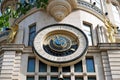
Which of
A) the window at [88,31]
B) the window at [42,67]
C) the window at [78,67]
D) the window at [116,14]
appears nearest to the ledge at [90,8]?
the window at [88,31]

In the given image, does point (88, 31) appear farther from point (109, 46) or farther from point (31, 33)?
point (31, 33)

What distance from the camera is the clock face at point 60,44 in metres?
21.4

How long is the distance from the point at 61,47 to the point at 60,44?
28 cm

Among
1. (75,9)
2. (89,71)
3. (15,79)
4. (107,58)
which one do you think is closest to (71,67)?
(89,71)

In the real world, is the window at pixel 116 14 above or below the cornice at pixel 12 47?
above

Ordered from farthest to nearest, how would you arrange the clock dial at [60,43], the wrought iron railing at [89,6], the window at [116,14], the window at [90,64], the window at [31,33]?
the window at [116,14] → the wrought iron railing at [89,6] → the window at [31,33] → the clock dial at [60,43] → the window at [90,64]

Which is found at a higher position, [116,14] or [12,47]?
[116,14]

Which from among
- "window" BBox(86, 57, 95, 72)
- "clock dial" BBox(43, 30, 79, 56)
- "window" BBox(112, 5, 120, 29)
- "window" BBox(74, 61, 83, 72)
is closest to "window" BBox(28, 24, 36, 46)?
"clock dial" BBox(43, 30, 79, 56)

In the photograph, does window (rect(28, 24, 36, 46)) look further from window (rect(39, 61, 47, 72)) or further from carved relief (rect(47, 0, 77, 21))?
window (rect(39, 61, 47, 72))

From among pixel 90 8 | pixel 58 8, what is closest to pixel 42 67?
pixel 58 8

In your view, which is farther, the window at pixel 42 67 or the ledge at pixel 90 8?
the ledge at pixel 90 8

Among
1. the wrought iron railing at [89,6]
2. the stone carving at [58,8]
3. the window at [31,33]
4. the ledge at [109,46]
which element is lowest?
the ledge at [109,46]

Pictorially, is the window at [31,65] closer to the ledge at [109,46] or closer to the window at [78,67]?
the window at [78,67]

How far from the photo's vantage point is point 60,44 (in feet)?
72.8
